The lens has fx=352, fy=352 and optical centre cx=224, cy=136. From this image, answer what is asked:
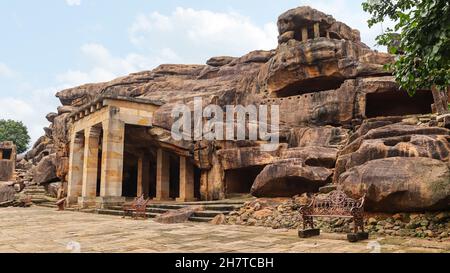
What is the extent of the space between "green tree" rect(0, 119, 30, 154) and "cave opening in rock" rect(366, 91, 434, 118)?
5534 cm

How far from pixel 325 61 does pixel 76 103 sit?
2737 cm

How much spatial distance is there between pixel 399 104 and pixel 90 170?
61.9ft

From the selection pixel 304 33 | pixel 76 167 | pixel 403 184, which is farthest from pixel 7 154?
pixel 403 184

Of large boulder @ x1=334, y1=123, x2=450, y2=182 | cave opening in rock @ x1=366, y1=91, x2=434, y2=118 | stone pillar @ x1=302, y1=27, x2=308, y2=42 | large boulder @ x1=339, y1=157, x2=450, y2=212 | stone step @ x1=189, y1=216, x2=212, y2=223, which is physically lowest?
stone step @ x1=189, y1=216, x2=212, y2=223

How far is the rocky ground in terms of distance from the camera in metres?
6.97

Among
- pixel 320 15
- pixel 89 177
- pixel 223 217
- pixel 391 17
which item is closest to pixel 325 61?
pixel 320 15

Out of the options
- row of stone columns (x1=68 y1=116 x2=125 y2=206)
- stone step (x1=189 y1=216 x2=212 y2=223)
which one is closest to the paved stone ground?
stone step (x1=189 y1=216 x2=212 y2=223)

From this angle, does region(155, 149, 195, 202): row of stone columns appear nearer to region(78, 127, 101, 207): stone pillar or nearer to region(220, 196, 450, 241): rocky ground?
region(78, 127, 101, 207): stone pillar

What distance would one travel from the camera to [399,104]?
21.2 metres

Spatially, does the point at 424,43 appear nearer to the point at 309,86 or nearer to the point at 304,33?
the point at 309,86

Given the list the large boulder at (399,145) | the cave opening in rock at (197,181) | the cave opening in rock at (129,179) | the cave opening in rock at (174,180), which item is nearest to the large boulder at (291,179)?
the large boulder at (399,145)

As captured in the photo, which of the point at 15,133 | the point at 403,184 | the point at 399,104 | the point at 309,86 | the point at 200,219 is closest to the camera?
the point at 403,184

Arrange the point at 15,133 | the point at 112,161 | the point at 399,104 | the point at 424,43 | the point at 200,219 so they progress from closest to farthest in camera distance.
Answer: the point at 424,43 → the point at 200,219 → the point at 112,161 → the point at 399,104 → the point at 15,133

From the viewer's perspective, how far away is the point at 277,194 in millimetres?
11672
